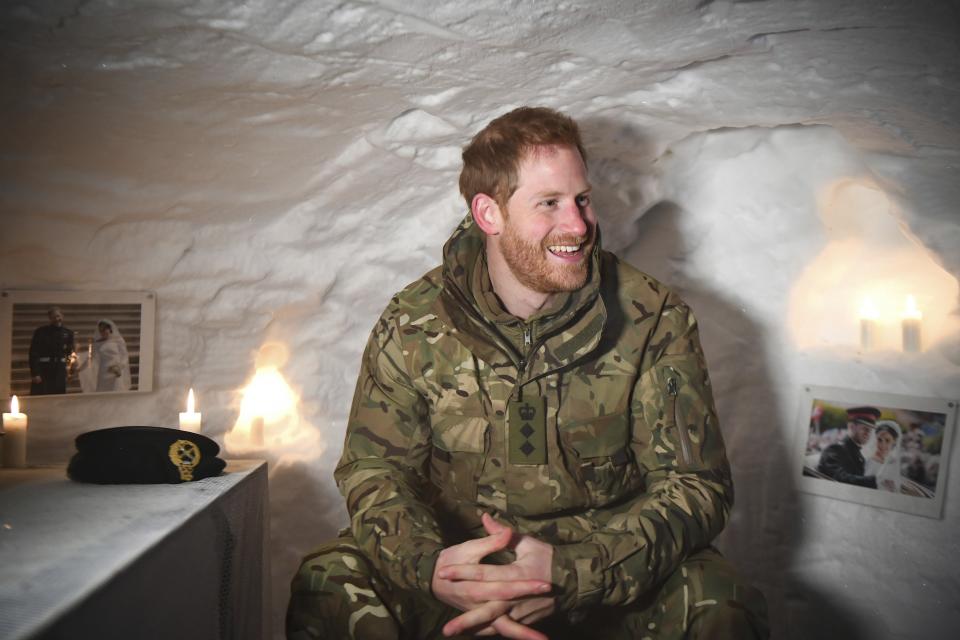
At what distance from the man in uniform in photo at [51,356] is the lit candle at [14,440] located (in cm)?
17

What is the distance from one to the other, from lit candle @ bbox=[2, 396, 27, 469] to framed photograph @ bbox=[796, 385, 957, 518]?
1875 millimetres

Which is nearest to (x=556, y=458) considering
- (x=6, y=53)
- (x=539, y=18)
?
(x=539, y=18)

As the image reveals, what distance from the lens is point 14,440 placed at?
1512 millimetres

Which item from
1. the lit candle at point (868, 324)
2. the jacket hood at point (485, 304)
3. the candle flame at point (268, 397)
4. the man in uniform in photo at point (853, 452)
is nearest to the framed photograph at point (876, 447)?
the man in uniform in photo at point (853, 452)

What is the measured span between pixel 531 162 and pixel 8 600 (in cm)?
112

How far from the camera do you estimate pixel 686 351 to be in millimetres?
1470

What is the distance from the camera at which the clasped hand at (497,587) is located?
3.83ft

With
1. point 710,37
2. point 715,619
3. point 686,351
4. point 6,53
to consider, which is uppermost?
point 710,37

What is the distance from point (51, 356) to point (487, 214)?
1.09m

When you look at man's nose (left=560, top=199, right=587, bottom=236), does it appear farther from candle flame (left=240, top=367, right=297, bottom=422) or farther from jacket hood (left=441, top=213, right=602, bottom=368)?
candle flame (left=240, top=367, right=297, bottom=422)

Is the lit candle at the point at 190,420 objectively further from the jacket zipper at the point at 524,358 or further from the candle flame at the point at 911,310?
the candle flame at the point at 911,310

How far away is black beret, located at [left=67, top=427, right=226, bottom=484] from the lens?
4.45 ft

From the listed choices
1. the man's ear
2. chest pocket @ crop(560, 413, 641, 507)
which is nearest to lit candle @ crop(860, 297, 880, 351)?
chest pocket @ crop(560, 413, 641, 507)

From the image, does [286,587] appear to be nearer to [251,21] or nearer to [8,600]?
[8,600]
